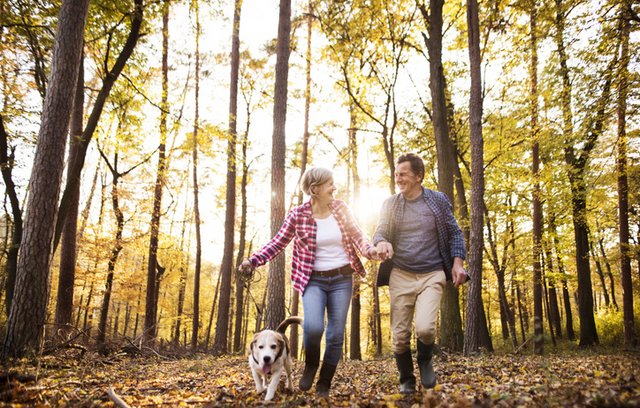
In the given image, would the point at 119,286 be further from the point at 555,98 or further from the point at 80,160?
the point at 555,98

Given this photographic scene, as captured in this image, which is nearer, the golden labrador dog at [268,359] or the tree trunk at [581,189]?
the golden labrador dog at [268,359]

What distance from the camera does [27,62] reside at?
1000 centimetres

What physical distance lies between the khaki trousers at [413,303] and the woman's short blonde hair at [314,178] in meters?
1.23

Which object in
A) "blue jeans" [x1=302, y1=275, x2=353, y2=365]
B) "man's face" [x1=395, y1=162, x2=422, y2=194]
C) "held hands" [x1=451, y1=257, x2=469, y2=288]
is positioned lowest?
"blue jeans" [x1=302, y1=275, x2=353, y2=365]

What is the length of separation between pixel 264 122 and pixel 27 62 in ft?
38.4

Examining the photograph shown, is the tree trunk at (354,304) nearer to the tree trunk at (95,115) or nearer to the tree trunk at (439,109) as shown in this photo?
the tree trunk at (439,109)

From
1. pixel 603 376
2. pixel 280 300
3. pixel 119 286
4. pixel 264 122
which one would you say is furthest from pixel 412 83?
pixel 119 286

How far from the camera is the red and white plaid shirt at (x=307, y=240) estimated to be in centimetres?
399

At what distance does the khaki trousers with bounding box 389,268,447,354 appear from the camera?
375 cm

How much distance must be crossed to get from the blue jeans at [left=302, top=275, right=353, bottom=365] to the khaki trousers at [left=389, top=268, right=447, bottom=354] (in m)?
0.52

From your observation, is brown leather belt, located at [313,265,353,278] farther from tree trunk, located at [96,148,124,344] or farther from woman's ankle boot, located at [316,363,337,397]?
tree trunk, located at [96,148,124,344]

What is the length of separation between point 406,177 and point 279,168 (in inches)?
228

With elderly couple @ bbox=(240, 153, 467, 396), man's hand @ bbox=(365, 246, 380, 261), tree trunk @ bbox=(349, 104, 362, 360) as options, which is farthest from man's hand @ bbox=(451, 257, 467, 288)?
tree trunk @ bbox=(349, 104, 362, 360)

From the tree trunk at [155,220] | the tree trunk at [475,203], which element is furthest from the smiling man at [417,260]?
the tree trunk at [155,220]
